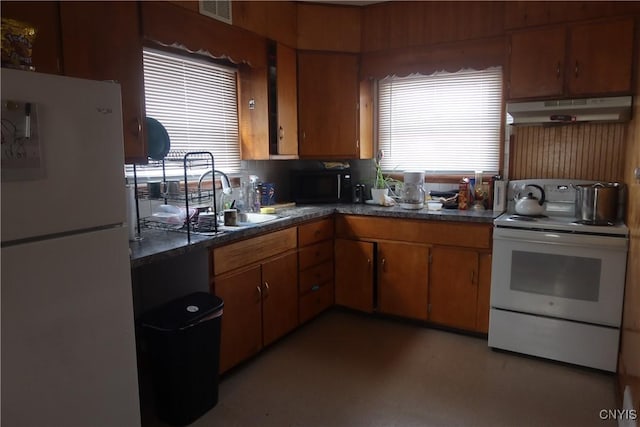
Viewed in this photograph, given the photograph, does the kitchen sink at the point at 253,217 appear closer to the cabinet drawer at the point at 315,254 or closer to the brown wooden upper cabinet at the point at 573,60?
the cabinet drawer at the point at 315,254

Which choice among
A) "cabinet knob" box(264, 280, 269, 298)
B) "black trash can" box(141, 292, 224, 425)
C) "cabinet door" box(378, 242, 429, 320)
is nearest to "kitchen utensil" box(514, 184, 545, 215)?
"cabinet door" box(378, 242, 429, 320)

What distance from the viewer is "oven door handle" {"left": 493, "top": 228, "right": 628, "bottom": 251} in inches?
97.3

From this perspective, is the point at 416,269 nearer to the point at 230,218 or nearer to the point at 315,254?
the point at 315,254

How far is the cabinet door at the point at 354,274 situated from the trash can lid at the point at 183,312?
1413 millimetres

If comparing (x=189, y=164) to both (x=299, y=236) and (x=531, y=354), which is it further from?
(x=531, y=354)

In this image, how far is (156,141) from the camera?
237cm

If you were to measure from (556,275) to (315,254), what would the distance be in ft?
5.30

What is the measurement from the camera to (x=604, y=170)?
2.97 metres

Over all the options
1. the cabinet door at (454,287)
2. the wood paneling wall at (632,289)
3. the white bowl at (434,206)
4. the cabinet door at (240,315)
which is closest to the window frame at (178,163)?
the cabinet door at (240,315)

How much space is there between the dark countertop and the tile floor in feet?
2.80

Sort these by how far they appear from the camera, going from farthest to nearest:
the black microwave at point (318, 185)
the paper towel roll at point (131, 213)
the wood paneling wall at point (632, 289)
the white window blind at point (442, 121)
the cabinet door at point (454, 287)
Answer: the black microwave at point (318, 185)
the white window blind at point (442, 121)
the cabinet door at point (454, 287)
the paper towel roll at point (131, 213)
the wood paneling wall at point (632, 289)

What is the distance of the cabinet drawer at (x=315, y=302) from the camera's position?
3.17 m

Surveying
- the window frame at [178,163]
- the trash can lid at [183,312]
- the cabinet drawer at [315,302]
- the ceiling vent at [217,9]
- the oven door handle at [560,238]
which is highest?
the ceiling vent at [217,9]

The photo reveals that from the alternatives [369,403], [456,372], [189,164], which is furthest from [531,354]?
[189,164]
